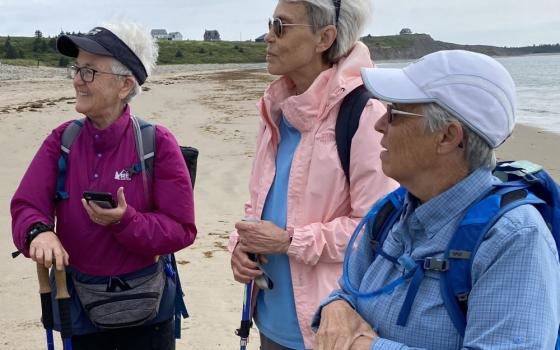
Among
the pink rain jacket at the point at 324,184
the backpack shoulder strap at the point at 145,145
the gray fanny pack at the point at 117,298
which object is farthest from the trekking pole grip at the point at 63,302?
the pink rain jacket at the point at 324,184

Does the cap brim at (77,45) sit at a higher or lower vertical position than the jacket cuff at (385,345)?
higher

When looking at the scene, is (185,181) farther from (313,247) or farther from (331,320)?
(331,320)

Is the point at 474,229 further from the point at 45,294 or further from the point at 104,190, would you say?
the point at 45,294

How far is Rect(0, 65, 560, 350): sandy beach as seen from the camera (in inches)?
197

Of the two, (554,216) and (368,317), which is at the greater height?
(554,216)

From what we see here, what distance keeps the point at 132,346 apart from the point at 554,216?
2187 mm

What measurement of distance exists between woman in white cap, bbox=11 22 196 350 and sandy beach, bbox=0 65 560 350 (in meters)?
1.77

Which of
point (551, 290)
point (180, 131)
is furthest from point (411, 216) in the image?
point (180, 131)

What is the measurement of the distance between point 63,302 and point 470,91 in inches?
79.3

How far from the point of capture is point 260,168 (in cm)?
302

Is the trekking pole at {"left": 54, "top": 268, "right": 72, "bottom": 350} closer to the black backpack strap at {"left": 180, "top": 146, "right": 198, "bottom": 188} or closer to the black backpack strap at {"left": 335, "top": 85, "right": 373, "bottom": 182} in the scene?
the black backpack strap at {"left": 180, "top": 146, "right": 198, "bottom": 188}

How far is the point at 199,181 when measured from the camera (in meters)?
9.83

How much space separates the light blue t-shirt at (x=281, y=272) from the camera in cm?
286

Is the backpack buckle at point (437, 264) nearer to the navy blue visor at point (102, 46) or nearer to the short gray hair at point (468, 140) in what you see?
the short gray hair at point (468, 140)
